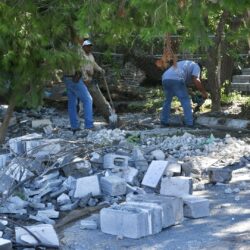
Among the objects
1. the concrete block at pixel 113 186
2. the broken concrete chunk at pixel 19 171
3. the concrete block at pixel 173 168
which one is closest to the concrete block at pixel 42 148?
the broken concrete chunk at pixel 19 171

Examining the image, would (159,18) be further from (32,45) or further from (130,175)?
(32,45)

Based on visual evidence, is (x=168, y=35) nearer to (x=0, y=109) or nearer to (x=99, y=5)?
(x=99, y=5)

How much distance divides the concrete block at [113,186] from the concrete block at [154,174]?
1.16 feet

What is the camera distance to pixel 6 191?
681cm

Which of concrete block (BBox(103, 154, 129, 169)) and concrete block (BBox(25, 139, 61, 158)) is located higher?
concrete block (BBox(25, 139, 61, 158))

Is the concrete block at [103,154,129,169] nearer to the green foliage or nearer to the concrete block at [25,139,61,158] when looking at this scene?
the concrete block at [25,139,61,158]

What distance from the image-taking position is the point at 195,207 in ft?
20.1

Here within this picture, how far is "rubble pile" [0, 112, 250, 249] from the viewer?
5.63 meters

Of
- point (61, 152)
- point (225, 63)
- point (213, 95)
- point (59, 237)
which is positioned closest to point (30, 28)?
point (61, 152)

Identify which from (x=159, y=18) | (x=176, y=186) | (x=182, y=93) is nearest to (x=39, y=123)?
(x=182, y=93)

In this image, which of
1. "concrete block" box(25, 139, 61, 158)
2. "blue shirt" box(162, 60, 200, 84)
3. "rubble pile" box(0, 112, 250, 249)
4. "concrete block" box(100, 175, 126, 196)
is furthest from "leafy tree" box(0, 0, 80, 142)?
"blue shirt" box(162, 60, 200, 84)

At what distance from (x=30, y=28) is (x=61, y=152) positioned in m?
1.62

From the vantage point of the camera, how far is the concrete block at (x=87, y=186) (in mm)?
6718

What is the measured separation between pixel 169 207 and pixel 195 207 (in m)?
0.44
